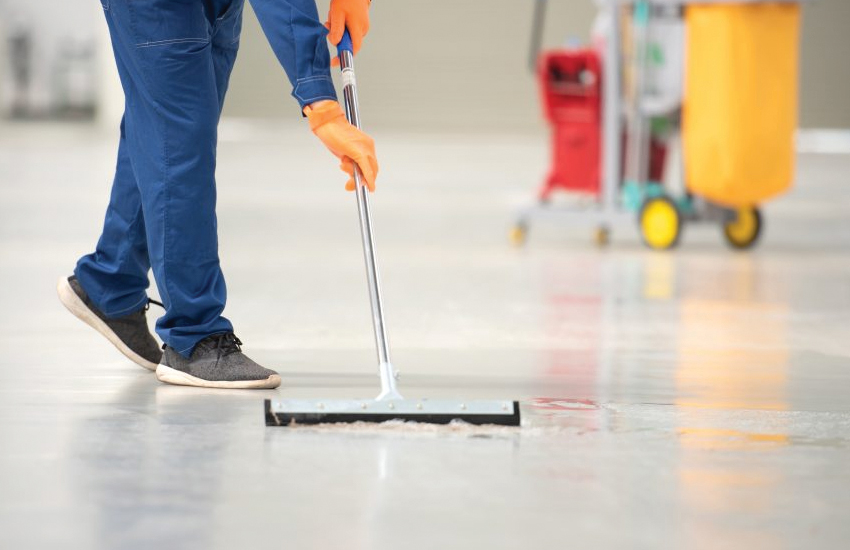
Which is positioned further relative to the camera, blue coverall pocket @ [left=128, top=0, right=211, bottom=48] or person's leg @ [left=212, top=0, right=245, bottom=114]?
person's leg @ [left=212, top=0, right=245, bottom=114]

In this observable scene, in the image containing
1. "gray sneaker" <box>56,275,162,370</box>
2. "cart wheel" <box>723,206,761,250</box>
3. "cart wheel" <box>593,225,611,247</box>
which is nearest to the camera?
"gray sneaker" <box>56,275,162,370</box>

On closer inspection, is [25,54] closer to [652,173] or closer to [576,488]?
[652,173]

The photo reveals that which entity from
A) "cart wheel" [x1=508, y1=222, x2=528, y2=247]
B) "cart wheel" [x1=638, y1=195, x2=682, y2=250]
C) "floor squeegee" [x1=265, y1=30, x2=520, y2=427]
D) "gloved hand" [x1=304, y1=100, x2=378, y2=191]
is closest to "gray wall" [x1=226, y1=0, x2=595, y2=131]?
"cart wheel" [x1=508, y1=222, x2=528, y2=247]

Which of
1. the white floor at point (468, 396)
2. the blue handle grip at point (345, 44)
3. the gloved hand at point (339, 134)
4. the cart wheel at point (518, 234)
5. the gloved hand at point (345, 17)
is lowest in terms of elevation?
the white floor at point (468, 396)

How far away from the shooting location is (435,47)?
58.9 feet

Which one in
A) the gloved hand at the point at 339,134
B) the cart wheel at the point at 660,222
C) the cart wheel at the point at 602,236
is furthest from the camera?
the cart wheel at the point at 602,236

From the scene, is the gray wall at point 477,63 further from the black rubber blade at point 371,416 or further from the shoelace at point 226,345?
the black rubber blade at point 371,416

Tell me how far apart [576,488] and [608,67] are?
12.8 ft

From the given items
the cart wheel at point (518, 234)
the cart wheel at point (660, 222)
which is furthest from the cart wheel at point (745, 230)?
the cart wheel at point (518, 234)

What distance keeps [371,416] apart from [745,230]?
3.60m

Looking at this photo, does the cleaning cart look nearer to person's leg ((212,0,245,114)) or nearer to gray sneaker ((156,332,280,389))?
person's leg ((212,0,245,114))

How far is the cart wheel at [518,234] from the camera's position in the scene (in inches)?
217

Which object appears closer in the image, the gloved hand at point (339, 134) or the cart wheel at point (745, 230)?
the gloved hand at point (339, 134)

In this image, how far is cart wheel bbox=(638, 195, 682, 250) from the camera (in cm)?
525
